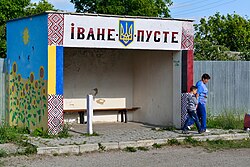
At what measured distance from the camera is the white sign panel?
1377 cm

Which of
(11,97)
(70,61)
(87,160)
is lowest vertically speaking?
(87,160)

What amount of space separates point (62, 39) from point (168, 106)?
169 inches

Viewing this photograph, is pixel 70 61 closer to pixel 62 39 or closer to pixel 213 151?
pixel 62 39

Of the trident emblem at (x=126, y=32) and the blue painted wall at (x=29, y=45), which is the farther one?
the trident emblem at (x=126, y=32)

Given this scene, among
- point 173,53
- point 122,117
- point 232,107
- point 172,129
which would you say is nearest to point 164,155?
point 172,129

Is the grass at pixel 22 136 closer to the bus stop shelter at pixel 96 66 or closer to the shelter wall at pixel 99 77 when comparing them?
the bus stop shelter at pixel 96 66

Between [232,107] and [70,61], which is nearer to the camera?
[70,61]

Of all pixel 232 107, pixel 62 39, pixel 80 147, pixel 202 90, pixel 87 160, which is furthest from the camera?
pixel 232 107

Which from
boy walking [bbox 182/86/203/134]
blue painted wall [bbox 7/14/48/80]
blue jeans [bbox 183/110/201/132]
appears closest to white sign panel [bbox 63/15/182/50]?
blue painted wall [bbox 7/14/48/80]

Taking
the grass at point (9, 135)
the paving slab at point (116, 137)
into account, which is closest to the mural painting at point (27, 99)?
the grass at point (9, 135)

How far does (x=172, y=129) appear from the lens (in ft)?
49.9

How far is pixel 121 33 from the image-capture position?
14398 mm

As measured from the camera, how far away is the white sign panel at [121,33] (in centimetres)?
1377

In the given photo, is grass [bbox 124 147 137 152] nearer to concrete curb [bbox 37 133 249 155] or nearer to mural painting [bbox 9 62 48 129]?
concrete curb [bbox 37 133 249 155]
